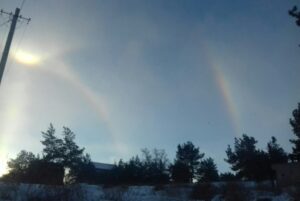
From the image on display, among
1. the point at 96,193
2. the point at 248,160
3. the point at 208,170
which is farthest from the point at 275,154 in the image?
A: the point at 96,193

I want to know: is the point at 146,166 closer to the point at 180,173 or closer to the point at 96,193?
the point at 180,173

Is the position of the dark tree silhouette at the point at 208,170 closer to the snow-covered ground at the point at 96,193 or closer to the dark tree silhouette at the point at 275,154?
the dark tree silhouette at the point at 275,154

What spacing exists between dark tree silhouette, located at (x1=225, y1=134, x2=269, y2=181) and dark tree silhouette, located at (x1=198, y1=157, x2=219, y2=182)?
5315 millimetres

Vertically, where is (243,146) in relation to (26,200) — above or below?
above

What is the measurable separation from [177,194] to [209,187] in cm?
308

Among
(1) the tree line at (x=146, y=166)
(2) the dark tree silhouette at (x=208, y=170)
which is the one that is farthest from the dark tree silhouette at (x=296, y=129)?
(2) the dark tree silhouette at (x=208, y=170)

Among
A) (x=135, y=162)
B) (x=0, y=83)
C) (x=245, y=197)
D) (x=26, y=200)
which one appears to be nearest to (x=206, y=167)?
(x=135, y=162)

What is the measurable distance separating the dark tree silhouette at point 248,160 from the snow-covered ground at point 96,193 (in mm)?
17828

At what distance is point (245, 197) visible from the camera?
2805 cm

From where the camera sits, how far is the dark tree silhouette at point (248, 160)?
4842 cm

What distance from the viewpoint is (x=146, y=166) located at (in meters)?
55.9

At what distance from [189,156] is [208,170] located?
15.3 ft

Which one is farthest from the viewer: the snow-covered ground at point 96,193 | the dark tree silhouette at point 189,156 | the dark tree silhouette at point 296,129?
the dark tree silhouette at point 189,156

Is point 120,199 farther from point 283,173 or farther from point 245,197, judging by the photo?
point 283,173
